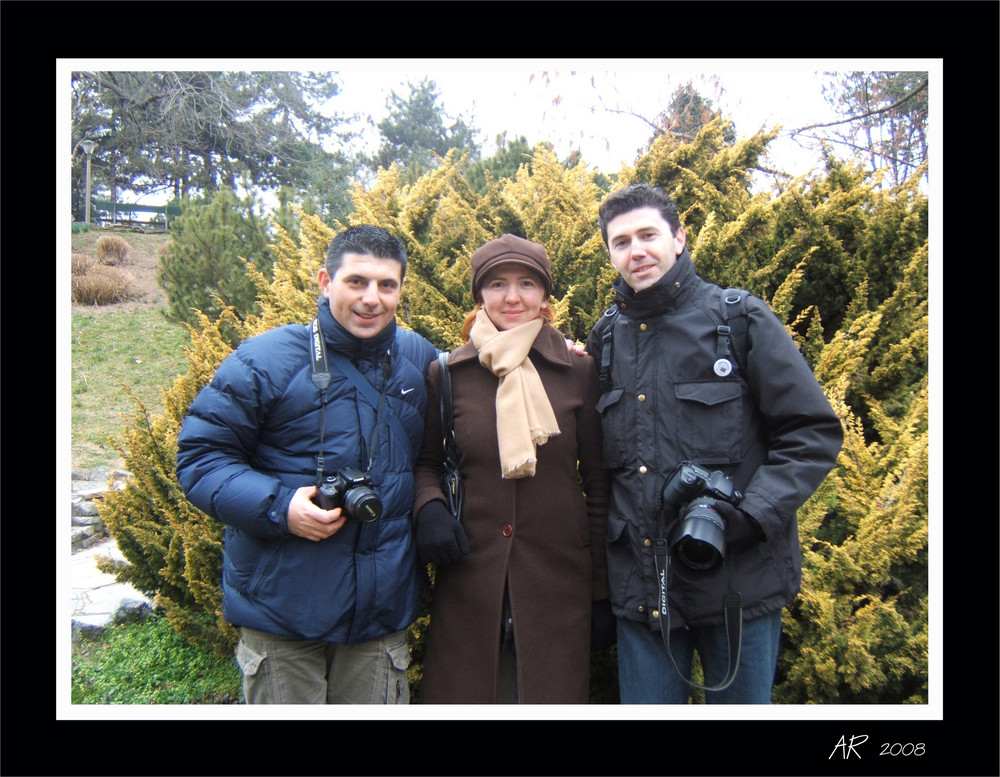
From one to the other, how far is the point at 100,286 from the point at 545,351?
14.5 metres

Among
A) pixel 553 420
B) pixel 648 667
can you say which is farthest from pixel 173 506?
Answer: pixel 648 667

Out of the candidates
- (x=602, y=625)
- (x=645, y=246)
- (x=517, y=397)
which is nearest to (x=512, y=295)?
(x=517, y=397)

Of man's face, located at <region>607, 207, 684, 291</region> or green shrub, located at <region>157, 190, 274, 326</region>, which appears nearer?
man's face, located at <region>607, 207, 684, 291</region>

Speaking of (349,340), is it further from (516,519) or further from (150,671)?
(150,671)

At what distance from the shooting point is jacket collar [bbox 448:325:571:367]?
94.6 inches

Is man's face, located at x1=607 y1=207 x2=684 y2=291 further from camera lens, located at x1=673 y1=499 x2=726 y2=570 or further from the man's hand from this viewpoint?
the man's hand

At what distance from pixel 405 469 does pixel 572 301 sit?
2.65 metres

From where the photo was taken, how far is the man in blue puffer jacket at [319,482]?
2141mm

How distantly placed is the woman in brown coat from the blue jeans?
0.57 ft

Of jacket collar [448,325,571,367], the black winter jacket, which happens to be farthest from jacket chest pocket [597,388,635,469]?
jacket collar [448,325,571,367]

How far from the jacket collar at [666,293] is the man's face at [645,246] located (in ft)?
0.08

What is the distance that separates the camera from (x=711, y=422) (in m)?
2.09

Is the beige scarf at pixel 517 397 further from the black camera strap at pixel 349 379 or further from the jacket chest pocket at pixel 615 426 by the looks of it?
the black camera strap at pixel 349 379

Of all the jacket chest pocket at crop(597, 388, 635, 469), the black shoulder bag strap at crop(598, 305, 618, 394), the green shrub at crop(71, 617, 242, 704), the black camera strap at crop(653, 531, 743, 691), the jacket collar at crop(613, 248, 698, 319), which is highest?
the jacket collar at crop(613, 248, 698, 319)
